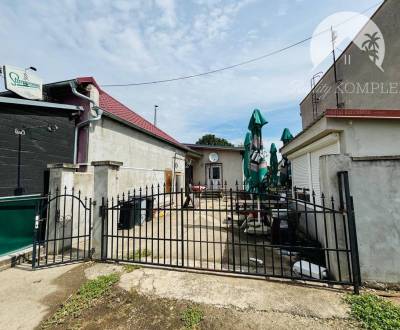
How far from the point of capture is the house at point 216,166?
698 inches

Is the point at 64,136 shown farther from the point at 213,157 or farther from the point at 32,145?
the point at 213,157

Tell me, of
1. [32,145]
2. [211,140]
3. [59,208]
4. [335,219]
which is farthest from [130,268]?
[211,140]

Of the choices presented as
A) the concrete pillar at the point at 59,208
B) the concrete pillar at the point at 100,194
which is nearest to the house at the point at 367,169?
the concrete pillar at the point at 100,194

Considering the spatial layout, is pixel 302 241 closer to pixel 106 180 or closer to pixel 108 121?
pixel 106 180

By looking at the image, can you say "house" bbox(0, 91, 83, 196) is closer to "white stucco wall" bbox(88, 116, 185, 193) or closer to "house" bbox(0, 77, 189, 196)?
"house" bbox(0, 77, 189, 196)

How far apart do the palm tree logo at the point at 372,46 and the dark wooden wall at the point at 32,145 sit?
36.4ft

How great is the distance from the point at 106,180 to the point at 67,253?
2.32 meters

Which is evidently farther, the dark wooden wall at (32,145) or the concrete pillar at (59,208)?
the dark wooden wall at (32,145)

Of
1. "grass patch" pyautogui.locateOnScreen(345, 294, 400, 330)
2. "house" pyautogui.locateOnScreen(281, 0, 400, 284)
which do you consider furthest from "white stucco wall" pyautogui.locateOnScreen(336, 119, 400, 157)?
"grass patch" pyautogui.locateOnScreen(345, 294, 400, 330)

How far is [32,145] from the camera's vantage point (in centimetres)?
570

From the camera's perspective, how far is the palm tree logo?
7.70 m

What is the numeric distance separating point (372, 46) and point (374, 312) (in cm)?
954

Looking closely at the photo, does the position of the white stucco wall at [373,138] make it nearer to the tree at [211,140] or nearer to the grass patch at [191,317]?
the grass patch at [191,317]

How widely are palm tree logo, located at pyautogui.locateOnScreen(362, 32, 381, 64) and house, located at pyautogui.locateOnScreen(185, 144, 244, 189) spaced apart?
10.2 m
